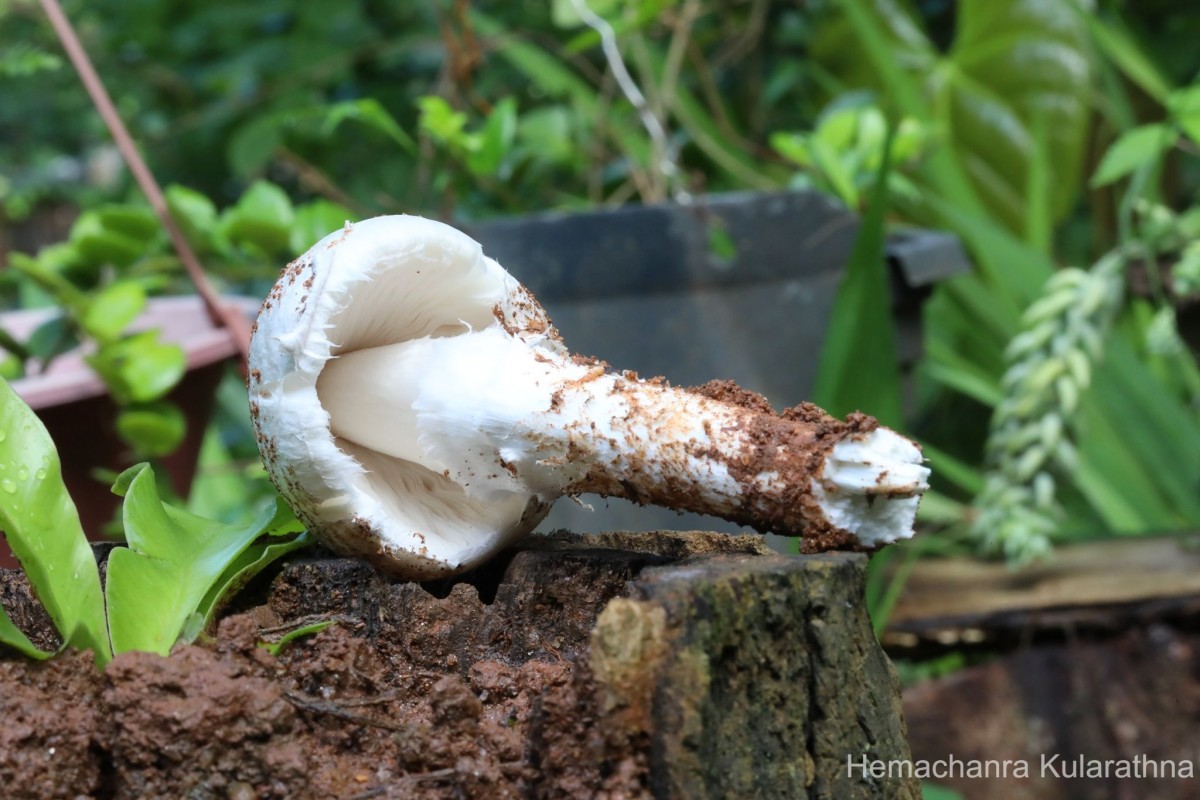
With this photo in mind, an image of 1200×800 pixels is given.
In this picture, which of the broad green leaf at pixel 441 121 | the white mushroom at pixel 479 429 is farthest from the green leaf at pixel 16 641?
the broad green leaf at pixel 441 121

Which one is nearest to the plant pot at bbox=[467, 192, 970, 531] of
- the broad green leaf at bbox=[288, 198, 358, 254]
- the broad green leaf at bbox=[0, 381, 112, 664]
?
the broad green leaf at bbox=[288, 198, 358, 254]

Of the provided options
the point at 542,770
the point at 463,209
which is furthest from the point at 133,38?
the point at 542,770

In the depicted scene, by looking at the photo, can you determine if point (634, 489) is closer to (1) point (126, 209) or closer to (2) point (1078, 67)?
(1) point (126, 209)

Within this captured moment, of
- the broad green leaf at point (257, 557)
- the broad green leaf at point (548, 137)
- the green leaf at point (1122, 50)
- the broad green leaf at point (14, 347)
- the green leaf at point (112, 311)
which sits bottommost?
the broad green leaf at point (14, 347)

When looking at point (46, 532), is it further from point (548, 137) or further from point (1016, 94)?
point (1016, 94)

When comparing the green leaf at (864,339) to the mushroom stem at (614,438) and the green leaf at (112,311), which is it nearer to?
the mushroom stem at (614,438)

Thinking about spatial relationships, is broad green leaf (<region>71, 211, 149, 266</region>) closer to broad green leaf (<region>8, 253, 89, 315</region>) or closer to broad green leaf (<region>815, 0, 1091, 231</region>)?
broad green leaf (<region>8, 253, 89, 315</region>)
